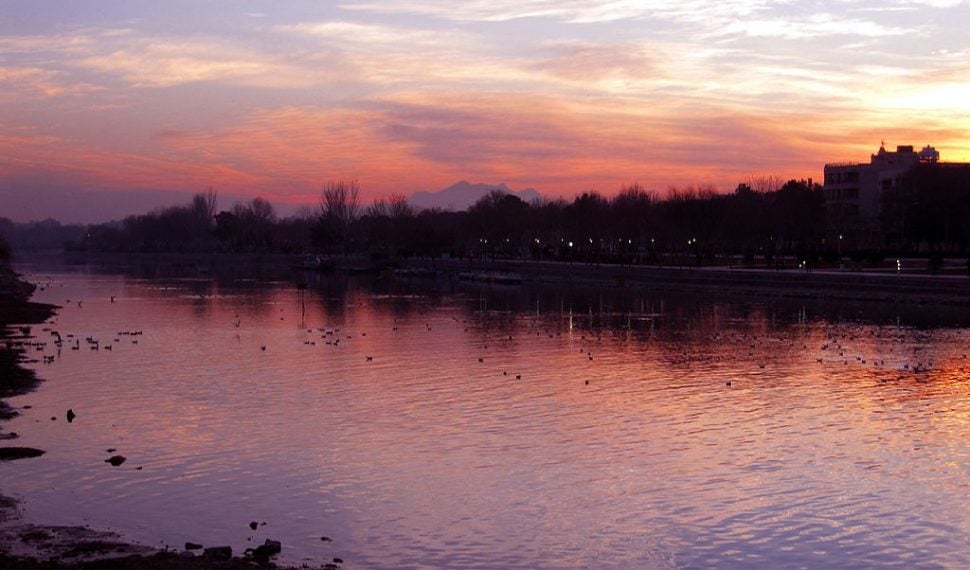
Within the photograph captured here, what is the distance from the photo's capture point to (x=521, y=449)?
926 inches

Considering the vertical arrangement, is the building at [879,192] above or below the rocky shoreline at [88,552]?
above

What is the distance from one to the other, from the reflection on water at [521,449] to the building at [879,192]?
73533mm

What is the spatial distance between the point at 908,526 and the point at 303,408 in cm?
1646

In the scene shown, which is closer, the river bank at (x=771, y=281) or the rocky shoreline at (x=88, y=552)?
the rocky shoreline at (x=88, y=552)

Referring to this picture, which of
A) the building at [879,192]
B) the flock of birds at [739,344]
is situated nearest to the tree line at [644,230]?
the building at [879,192]

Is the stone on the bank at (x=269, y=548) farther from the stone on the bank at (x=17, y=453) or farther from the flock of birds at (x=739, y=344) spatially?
the flock of birds at (x=739, y=344)

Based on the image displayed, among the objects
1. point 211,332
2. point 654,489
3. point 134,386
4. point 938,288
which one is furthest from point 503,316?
point 654,489

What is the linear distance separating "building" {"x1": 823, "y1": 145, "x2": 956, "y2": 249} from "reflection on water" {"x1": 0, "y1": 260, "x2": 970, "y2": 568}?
7353 centimetres

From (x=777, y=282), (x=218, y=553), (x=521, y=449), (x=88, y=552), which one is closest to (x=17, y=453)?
(x=88, y=552)

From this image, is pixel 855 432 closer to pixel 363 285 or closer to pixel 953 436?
pixel 953 436

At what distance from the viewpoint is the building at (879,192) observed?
117 metres

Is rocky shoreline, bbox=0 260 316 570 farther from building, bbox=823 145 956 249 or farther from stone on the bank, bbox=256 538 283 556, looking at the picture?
building, bbox=823 145 956 249

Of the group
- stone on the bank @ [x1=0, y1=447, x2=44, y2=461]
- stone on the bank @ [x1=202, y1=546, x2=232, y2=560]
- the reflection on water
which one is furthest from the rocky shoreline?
stone on the bank @ [x1=0, y1=447, x2=44, y2=461]

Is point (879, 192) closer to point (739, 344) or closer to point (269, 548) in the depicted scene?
point (739, 344)
